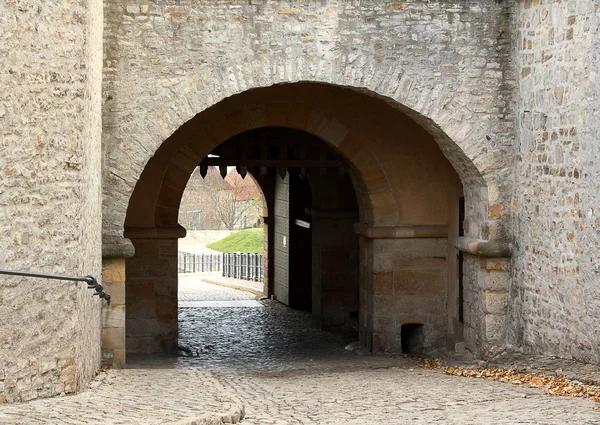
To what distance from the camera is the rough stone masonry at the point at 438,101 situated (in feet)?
28.1

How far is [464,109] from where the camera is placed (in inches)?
390

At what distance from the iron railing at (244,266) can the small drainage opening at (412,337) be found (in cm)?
1177

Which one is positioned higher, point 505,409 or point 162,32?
point 162,32

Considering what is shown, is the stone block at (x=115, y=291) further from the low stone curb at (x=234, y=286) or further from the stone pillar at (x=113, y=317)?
the low stone curb at (x=234, y=286)

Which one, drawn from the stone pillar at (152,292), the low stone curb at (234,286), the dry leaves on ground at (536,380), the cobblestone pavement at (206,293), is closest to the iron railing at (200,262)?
the low stone curb at (234,286)

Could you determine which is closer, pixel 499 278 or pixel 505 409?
pixel 505 409

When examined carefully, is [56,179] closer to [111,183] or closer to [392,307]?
[111,183]

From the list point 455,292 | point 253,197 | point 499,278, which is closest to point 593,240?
point 499,278

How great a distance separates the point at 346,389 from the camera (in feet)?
27.5

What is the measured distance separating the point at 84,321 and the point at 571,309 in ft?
12.8

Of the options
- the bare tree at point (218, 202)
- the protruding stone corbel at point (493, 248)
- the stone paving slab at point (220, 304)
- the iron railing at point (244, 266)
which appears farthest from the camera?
the bare tree at point (218, 202)

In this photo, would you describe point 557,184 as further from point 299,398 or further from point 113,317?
point 113,317

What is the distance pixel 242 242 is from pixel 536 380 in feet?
73.0

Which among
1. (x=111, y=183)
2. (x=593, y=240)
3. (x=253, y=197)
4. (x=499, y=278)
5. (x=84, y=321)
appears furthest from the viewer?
(x=253, y=197)
